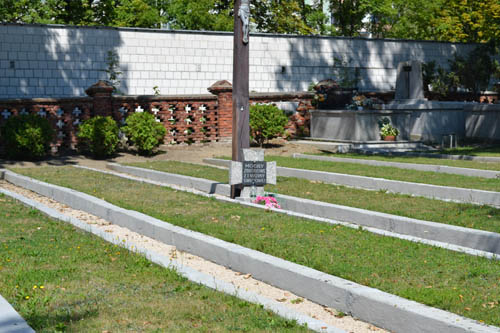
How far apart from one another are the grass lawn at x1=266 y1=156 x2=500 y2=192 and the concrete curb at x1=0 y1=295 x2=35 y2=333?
9544 millimetres

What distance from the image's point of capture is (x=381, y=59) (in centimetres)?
3222

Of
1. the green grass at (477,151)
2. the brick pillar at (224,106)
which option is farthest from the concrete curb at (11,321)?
the brick pillar at (224,106)

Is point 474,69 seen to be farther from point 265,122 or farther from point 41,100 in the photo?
point 41,100

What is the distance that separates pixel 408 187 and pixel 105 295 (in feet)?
26.4

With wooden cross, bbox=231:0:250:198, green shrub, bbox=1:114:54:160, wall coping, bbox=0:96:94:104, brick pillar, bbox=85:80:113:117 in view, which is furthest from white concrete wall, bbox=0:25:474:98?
wooden cross, bbox=231:0:250:198

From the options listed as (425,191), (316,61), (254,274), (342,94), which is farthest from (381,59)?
(254,274)

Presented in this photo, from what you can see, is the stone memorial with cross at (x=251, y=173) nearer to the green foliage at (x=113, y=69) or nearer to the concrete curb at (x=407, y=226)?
the concrete curb at (x=407, y=226)

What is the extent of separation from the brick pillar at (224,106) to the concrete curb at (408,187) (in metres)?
8.81

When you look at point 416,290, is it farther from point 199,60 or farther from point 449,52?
point 449,52

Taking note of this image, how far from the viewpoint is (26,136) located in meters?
20.1

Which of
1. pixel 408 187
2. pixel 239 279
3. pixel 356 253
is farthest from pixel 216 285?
pixel 408 187

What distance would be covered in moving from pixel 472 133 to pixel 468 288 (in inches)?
847

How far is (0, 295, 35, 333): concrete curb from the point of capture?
5.12 m

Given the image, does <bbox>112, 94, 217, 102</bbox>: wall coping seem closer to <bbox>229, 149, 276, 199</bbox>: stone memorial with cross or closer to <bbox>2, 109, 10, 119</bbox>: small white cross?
<bbox>2, 109, 10, 119</bbox>: small white cross
